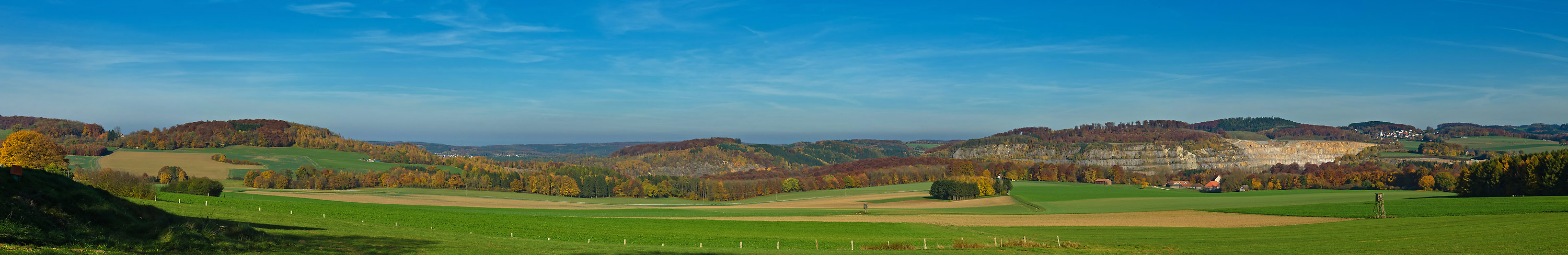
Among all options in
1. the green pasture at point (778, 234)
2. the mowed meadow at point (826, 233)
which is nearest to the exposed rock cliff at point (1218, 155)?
the mowed meadow at point (826, 233)

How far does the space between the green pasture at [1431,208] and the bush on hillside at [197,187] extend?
80.4 meters

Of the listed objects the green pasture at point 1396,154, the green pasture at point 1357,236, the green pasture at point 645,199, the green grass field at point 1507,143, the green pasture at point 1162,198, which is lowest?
the green pasture at point 645,199

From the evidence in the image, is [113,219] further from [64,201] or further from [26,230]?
[26,230]

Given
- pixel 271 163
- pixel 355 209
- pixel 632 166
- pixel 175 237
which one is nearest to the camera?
pixel 175 237

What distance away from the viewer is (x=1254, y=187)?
104m

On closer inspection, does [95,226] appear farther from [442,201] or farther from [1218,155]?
[1218,155]

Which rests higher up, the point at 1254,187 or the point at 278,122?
the point at 278,122

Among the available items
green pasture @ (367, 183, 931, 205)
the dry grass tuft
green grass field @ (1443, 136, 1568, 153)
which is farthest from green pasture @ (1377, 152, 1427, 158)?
the dry grass tuft

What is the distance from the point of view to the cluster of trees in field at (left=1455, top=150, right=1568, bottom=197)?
2185 inches

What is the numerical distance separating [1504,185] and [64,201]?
297 feet

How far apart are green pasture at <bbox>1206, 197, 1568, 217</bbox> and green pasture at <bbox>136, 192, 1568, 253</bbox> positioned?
4831 millimetres

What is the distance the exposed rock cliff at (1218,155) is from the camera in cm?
17950

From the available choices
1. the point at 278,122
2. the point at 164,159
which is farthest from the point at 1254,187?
the point at 278,122

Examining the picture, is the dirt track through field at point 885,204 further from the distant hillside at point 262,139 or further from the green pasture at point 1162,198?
the distant hillside at point 262,139
